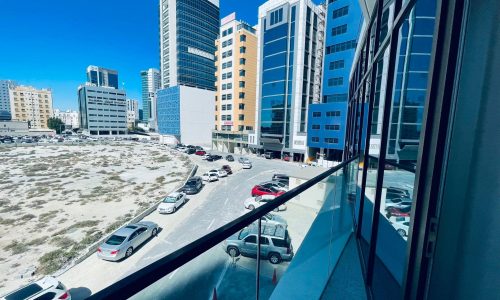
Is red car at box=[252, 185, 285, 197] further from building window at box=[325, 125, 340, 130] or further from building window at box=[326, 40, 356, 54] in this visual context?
building window at box=[326, 40, 356, 54]

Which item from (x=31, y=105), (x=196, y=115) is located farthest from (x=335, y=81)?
(x=31, y=105)

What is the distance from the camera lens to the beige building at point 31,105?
9319 centimetres

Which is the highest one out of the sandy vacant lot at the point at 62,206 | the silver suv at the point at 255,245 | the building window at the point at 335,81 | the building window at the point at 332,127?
the building window at the point at 335,81

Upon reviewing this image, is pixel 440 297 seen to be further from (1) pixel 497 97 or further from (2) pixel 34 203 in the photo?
(2) pixel 34 203

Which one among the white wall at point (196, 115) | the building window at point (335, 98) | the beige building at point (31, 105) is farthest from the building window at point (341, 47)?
the beige building at point (31, 105)

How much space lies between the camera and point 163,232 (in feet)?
39.5

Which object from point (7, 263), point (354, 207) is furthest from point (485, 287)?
point (7, 263)

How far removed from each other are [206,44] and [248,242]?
75.4m

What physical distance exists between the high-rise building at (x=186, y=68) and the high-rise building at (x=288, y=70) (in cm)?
2592

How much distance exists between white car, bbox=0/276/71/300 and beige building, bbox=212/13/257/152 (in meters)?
34.1

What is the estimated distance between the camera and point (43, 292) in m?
6.77

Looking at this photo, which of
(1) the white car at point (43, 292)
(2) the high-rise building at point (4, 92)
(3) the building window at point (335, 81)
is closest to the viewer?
(1) the white car at point (43, 292)

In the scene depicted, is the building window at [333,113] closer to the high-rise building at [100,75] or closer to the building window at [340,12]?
the building window at [340,12]

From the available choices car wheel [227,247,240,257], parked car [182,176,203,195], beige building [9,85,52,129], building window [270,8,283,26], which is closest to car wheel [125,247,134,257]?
parked car [182,176,203,195]
